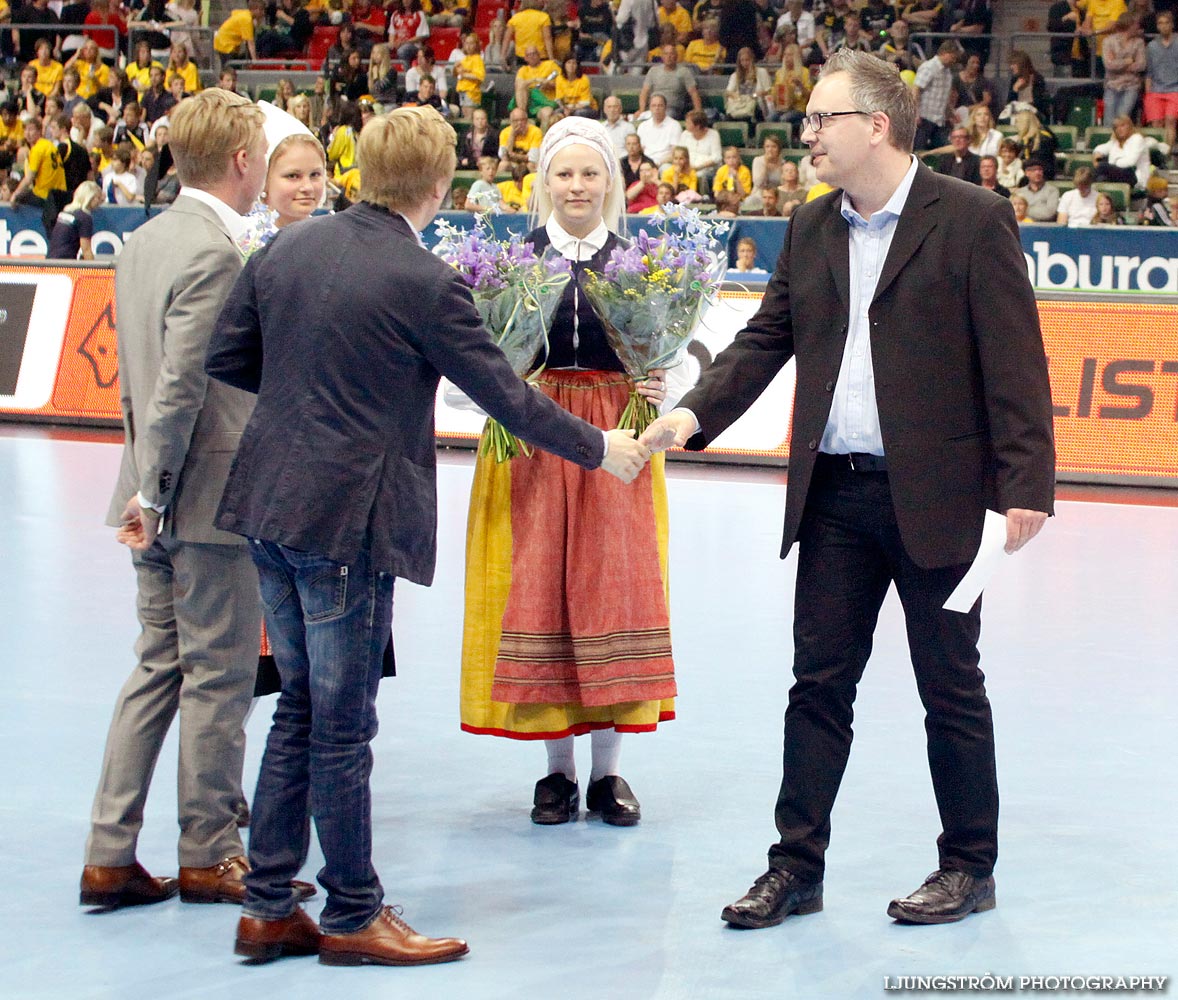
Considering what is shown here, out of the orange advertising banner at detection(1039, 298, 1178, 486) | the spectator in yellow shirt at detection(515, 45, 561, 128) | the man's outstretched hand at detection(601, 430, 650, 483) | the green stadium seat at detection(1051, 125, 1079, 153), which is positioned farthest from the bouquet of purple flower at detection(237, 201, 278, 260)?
the spectator in yellow shirt at detection(515, 45, 561, 128)

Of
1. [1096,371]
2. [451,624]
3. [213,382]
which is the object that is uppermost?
[213,382]

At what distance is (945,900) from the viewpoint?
354cm

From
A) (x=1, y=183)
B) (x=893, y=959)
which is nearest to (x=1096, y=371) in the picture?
(x=893, y=959)

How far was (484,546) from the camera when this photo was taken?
14.0 feet

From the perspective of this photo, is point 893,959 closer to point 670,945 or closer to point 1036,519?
point 670,945

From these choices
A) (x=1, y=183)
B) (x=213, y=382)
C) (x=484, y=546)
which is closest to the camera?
(x=213, y=382)

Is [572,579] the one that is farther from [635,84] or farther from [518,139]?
[635,84]

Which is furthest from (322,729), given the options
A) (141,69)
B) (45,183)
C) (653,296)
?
(141,69)

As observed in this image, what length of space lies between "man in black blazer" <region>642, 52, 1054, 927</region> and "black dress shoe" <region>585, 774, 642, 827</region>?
0.68m

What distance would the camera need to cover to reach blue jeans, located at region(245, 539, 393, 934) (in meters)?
3.16

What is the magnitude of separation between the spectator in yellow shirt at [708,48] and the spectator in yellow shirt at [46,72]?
7374 millimetres

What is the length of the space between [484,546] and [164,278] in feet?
3.78

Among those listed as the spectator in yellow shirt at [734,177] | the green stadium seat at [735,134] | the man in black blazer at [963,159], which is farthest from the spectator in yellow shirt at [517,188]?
the man in black blazer at [963,159]

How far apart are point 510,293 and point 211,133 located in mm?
840
